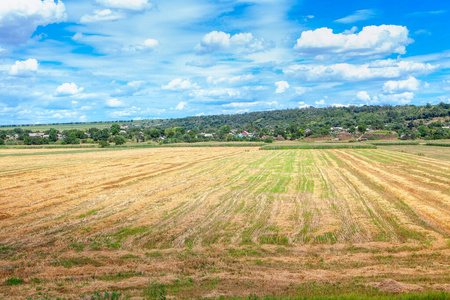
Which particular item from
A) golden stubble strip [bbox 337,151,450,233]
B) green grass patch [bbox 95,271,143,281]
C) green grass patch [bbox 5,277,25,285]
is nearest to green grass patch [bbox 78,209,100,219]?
green grass patch [bbox 5,277,25,285]

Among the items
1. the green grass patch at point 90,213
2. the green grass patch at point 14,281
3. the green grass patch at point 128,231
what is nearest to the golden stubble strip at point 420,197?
the green grass patch at point 128,231

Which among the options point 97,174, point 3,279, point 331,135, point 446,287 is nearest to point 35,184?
point 97,174

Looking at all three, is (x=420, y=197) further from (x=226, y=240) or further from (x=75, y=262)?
(x=75, y=262)

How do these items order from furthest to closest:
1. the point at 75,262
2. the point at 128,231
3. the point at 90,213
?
the point at 90,213 → the point at 128,231 → the point at 75,262

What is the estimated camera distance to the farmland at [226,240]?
9.82m

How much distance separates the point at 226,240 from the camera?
1409 centimetres

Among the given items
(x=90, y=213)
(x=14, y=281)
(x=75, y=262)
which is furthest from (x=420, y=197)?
(x=14, y=281)

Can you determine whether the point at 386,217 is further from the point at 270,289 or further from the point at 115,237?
the point at 115,237

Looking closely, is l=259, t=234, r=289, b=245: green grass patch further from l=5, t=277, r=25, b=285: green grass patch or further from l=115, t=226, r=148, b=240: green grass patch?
l=5, t=277, r=25, b=285: green grass patch

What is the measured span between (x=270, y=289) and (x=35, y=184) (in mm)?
27344

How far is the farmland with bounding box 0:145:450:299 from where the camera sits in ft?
32.2

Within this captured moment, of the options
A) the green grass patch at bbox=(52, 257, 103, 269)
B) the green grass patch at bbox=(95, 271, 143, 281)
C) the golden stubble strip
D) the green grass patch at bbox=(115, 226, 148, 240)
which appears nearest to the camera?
the green grass patch at bbox=(95, 271, 143, 281)

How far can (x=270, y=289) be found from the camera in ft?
31.0

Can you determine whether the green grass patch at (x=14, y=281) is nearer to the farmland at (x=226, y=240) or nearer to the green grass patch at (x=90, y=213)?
the farmland at (x=226, y=240)
